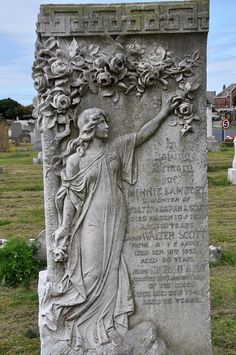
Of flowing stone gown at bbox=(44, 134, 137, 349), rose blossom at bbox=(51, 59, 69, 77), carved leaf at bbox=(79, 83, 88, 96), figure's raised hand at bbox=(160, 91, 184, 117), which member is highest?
rose blossom at bbox=(51, 59, 69, 77)

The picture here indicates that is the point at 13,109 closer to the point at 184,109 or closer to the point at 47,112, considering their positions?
the point at 47,112

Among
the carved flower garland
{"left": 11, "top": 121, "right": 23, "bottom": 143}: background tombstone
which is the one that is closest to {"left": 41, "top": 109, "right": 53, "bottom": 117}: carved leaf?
the carved flower garland

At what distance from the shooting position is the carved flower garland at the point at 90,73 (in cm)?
405

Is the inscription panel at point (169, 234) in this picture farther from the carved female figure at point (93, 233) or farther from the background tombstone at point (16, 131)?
the background tombstone at point (16, 131)

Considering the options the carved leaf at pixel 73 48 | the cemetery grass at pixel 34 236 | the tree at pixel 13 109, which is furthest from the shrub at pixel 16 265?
the tree at pixel 13 109

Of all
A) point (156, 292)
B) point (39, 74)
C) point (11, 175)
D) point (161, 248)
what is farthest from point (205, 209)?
point (11, 175)

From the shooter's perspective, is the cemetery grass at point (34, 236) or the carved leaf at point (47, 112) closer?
the carved leaf at point (47, 112)

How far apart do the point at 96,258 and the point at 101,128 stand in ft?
3.09

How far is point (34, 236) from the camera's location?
9.27 m

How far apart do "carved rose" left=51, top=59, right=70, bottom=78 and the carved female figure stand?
1.03ft

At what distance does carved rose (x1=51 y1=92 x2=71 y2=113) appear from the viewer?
13.2 ft

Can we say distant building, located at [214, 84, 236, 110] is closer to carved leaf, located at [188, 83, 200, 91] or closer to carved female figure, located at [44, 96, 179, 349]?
carved leaf, located at [188, 83, 200, 91]

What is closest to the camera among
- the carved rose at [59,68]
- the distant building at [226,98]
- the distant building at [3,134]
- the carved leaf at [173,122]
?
the carved rose at [59,68]

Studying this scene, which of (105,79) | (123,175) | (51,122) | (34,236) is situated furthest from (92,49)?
(34,236)
